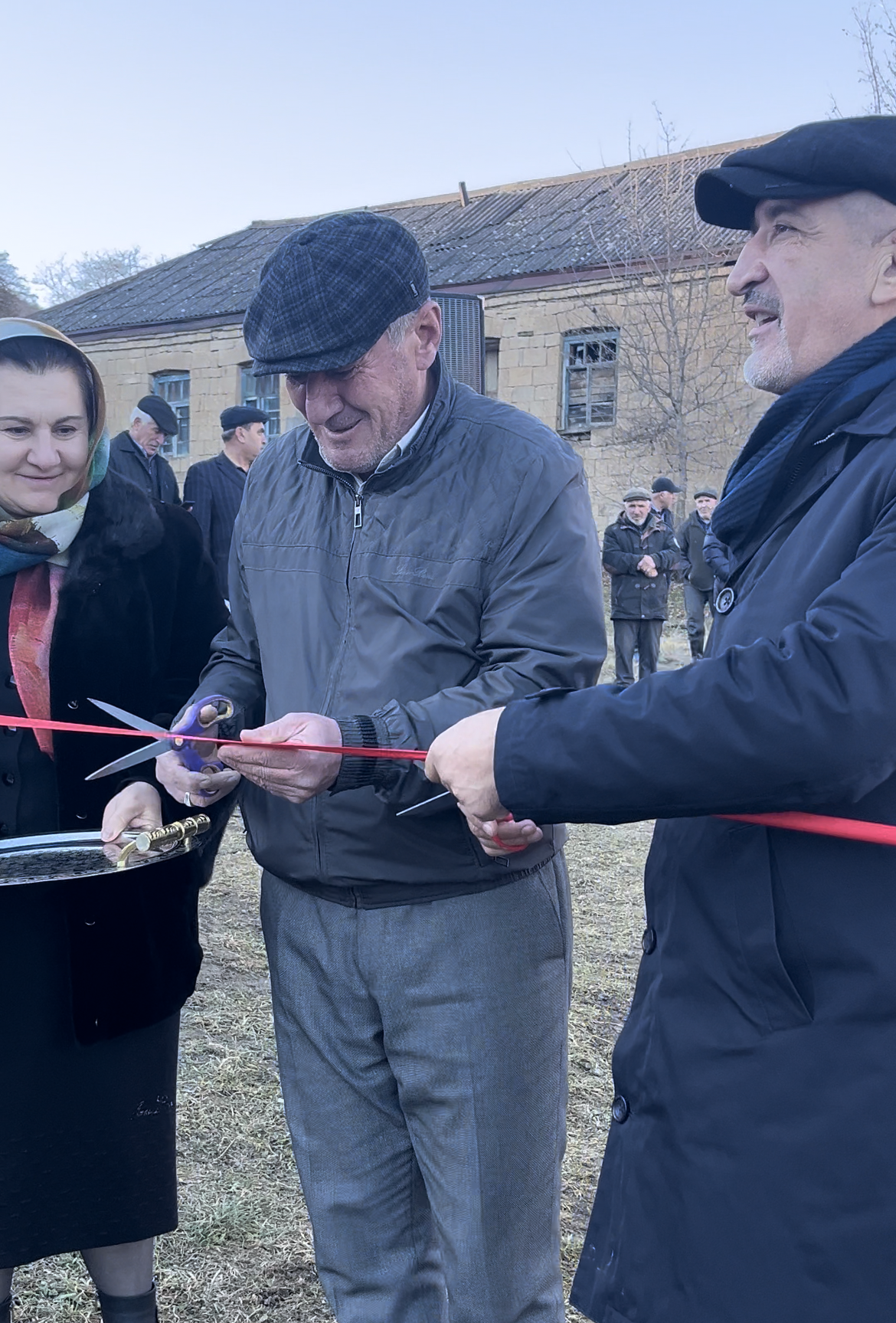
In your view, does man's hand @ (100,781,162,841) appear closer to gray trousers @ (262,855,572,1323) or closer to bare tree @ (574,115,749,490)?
gray trousers @ (262,855,572,1323)

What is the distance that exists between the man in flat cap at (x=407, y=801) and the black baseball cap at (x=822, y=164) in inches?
25.6

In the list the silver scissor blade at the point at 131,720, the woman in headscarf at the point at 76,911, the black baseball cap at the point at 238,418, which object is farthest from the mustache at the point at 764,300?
the black baseball cap at the point at 238,418

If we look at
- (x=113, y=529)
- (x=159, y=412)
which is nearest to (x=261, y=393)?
(x=159, y=412)

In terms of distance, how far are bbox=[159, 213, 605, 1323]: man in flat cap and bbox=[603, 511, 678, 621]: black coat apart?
9857 millimetres

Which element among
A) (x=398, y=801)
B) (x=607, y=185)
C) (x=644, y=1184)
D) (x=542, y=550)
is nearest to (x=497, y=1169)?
(x=644, y=1184)

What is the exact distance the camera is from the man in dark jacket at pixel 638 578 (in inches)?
481

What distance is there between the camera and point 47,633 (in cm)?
249

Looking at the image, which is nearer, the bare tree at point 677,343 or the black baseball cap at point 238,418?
the black baseball cap at point 238,418

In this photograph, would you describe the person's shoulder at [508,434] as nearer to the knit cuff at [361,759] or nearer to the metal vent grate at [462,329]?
the knit cuff at [361,759]

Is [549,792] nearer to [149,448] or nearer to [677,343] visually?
[149,448]

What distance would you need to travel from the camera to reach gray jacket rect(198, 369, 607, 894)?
207 cm

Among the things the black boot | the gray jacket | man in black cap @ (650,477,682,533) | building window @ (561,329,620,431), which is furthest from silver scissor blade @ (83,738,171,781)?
building window @ (561,329,620,431)

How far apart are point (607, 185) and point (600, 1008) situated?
2357 centimetres

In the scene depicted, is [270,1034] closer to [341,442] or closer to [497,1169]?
[497,1169]
